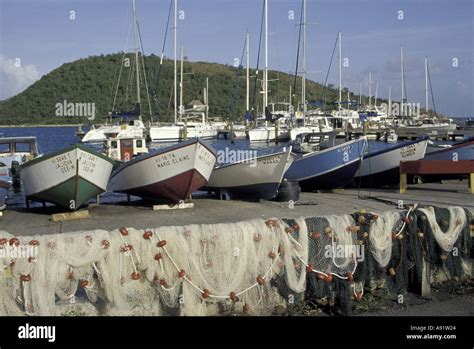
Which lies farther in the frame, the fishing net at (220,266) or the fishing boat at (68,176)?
the fishing boat at (68,176)

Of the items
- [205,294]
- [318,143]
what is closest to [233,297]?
[205,294]

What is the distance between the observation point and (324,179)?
1820 cm

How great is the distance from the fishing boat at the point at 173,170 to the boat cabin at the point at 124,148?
12.0 m

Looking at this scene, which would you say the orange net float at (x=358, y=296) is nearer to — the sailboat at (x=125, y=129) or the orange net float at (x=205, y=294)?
the orange net float at (x=205, y=294)

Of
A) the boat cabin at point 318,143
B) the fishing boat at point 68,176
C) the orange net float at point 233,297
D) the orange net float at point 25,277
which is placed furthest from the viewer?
the boat cabin at point 318,143

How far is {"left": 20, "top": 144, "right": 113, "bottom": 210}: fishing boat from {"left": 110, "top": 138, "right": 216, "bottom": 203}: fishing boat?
1048mm

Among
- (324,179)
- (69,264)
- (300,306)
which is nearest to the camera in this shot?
(69,264)

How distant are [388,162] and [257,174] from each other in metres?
5.27

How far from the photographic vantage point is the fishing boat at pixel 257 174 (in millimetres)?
15922

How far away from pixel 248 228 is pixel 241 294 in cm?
82

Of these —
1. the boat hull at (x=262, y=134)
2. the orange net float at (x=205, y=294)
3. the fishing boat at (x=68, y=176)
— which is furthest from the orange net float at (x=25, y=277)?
the boat hull at (x=262, y=134)

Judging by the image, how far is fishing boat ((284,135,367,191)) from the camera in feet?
59.1
